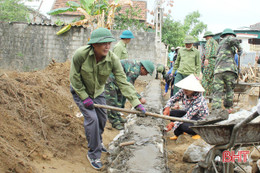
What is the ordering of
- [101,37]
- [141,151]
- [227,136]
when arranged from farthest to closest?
[141,151] → [101,37] → [227,136]

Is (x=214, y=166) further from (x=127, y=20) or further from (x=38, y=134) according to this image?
(x=127, y=20)

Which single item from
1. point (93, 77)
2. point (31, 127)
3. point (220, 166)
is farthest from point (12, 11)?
point (220, 166)

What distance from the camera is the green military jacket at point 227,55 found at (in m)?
5.25

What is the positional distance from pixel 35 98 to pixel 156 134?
2.14 metres

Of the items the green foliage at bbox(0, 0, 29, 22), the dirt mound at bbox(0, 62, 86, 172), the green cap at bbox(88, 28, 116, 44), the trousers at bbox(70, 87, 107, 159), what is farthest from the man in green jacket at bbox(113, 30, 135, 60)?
Answer: the green foliage at bbox(0, 0, 29, 22)

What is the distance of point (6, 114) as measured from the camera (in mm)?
3258

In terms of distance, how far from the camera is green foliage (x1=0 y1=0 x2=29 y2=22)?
13478 mm

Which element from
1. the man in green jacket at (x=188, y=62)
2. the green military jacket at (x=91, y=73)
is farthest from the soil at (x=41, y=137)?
the man in green jacket at (x=188, y=62)

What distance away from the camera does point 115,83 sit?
493 centimetres

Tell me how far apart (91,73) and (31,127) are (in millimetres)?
1178

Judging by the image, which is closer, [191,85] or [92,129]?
[92,129]

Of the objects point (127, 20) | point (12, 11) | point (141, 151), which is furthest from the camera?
point (127, 20)

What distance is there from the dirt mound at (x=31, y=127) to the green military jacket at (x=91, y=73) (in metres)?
0.85

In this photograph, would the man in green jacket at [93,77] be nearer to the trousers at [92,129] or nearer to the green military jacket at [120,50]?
the trousers at [92,129]
